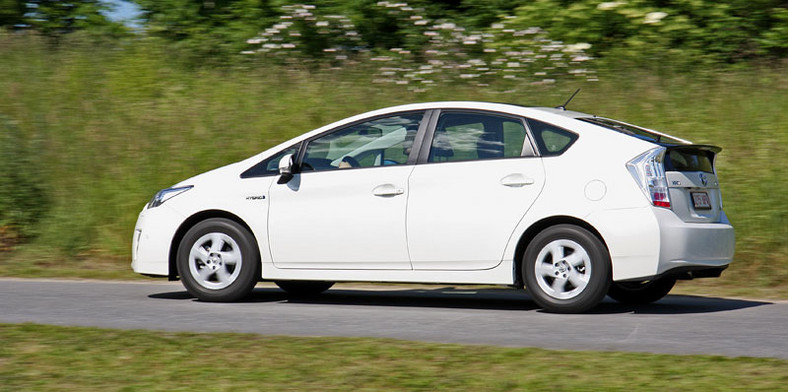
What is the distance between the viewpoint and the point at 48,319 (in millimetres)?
7648

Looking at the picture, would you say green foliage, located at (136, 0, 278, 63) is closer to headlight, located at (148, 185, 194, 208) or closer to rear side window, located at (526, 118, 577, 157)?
headlight, located at (148, 185, 194, 208)

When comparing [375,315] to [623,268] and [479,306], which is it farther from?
[623,268]

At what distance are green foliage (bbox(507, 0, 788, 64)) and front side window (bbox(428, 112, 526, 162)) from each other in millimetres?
7024

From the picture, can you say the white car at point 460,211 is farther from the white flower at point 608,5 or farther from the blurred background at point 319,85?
the white flower at point 608,5

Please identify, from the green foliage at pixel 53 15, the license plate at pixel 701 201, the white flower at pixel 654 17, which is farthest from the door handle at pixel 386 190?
the green foliage at pixel 53 15

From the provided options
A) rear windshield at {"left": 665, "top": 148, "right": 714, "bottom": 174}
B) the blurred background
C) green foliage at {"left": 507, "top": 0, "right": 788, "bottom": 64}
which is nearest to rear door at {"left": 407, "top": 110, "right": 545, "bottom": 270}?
rear windshield at {"left": 665, "top": 148, "right": 714, "bottom": 174}

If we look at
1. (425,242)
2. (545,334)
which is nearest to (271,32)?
(425,242)

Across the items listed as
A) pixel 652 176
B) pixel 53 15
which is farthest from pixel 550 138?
pixel 53 15

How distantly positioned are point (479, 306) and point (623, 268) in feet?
4.87

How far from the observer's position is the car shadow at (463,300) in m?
8.59

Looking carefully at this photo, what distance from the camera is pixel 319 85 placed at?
47.6 feet

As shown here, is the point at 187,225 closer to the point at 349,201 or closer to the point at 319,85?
the point at 349,201

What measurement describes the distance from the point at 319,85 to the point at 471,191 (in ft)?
22.4

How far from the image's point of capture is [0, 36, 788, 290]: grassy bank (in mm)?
12039
